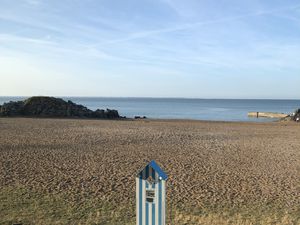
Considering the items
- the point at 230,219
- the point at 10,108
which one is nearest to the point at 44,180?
the point at 230,219

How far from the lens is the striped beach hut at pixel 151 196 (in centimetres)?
559

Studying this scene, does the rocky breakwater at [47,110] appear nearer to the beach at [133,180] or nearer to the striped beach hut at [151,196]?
the beach at [133,180]

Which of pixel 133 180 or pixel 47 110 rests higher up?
pixel 47 110

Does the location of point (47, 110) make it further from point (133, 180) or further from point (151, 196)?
point (151, 196)

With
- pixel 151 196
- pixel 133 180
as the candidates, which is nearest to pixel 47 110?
pixel 133 180

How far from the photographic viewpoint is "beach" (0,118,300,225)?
8.10m

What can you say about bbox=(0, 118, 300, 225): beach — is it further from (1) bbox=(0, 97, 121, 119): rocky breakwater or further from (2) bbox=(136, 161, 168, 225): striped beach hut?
(1) bbox=(0, 97, 121, 119): rocky breakwater

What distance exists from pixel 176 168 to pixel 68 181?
389cm

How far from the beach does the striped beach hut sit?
1.99 meters

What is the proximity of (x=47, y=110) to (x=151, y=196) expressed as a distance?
120 ft

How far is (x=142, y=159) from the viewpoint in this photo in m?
14.9

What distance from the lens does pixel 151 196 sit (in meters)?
5.72

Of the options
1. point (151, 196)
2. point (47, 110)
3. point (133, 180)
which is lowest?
point (133, 180)

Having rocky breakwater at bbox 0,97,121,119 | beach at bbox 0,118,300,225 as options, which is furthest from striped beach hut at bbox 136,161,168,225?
rocky breakwater at bbox 0,97,121,119
